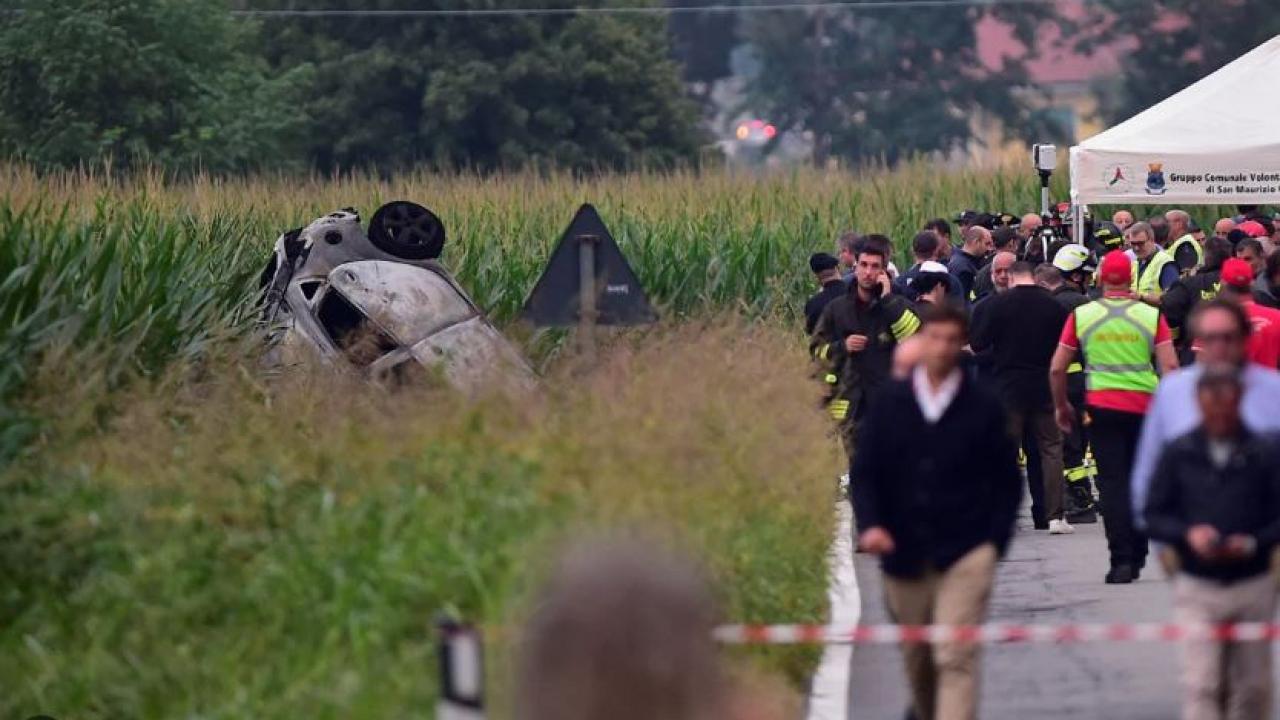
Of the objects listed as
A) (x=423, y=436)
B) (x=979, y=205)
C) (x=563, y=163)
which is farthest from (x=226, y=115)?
(x=423, y=436)

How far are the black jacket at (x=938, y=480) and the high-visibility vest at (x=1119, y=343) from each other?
4.83m

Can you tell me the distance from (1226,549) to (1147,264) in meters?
13.7

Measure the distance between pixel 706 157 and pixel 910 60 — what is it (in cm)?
3061

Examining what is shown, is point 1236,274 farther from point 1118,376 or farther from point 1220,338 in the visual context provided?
point 1220,338

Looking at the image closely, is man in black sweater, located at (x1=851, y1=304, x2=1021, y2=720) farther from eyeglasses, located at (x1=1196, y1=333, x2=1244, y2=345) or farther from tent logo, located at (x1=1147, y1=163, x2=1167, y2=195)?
tent logo, located at (x1=1147, y1=163, x2=1167, y2=195)

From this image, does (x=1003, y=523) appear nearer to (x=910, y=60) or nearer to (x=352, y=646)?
(x=352, y=646)

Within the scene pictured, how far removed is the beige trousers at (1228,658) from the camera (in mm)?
8625

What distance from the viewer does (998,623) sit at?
13.0 m

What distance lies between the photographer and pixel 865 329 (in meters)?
16.4

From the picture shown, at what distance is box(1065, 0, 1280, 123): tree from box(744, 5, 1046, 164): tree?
3.48m

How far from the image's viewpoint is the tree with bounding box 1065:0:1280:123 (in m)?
78.5

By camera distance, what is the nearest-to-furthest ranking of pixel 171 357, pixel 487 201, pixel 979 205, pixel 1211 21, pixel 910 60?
pixel 171 357 < pixel 487 201 < pixel 979 205 < pixel 1211 21 < pixel 910 60

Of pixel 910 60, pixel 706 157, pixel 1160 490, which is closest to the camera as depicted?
pixel 1160 490

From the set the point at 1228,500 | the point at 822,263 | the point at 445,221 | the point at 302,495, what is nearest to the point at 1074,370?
the point at 822,263
